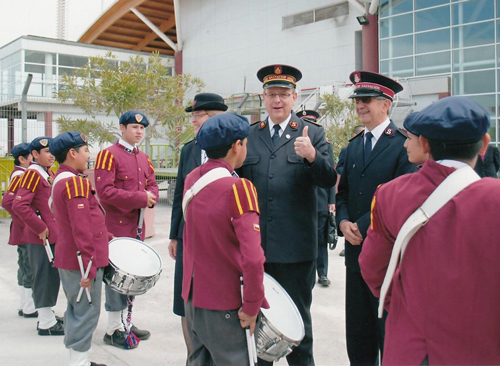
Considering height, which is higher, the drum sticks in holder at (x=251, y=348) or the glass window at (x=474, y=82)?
the glass window at (x=474, y=82)

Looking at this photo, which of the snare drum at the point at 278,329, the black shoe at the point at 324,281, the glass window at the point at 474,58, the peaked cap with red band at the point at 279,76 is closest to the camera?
the snare drum at the point at 278,329

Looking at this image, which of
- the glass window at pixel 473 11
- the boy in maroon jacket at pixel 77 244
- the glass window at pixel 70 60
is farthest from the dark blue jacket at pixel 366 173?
the glass window at pixel 70 60

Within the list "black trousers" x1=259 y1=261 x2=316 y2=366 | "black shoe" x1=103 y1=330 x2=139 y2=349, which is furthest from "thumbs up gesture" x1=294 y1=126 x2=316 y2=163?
"black shoe" x1=103 y1=330 x2=139 y2=349

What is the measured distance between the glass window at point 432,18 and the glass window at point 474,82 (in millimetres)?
2224

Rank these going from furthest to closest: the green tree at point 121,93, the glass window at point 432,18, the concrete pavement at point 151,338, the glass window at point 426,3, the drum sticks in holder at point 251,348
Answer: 1. the glass window at point 426,3
2. the glass window at point 432,18
3. the green tree at point 121,93
4. the concrete pavement at point 151,338
5. the drum sticks in holder at point 251,348

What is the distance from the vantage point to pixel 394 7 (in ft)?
69.5

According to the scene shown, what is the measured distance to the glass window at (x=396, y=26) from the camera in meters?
20.6

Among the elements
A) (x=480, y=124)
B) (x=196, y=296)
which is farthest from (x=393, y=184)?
(x=196, y=296)

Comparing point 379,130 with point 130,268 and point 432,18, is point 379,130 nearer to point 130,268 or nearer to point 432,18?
point 130,268

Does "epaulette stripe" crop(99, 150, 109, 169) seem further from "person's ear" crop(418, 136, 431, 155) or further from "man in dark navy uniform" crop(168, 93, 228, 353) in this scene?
"person's ear" crop(418, 136, 431, 155)

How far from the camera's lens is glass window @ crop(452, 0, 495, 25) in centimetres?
1819

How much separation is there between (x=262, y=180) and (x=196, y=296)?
3.62 feet

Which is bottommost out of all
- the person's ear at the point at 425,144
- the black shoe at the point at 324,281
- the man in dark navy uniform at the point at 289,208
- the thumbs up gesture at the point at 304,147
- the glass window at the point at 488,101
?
the black shoe at the point at 324,281

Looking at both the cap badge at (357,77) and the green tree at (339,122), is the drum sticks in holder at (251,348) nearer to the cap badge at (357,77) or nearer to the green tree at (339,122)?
the cap badge at (357,77)
